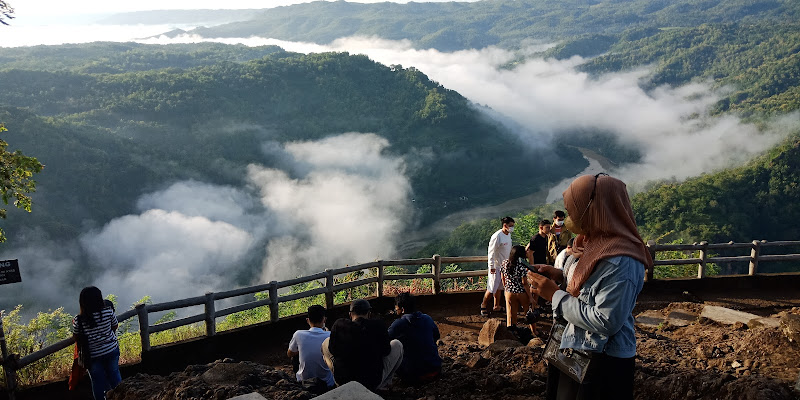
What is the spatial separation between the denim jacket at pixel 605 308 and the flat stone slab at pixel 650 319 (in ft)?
19.7

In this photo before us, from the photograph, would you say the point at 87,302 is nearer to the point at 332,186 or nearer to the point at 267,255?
the point at 267,255

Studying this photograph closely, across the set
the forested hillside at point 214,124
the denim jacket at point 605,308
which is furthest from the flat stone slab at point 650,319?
the forested hillside at point 214,124

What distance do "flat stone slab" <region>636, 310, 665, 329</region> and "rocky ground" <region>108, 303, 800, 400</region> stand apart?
0.71 meters

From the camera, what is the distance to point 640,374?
4.64m

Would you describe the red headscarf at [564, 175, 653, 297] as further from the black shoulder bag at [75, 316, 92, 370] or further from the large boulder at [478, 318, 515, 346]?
the large boulder at [478, 318, 515, 346]

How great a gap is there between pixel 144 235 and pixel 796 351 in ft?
224

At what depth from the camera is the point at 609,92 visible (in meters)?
180

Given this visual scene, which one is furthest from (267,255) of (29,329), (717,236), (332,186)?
(29,329)

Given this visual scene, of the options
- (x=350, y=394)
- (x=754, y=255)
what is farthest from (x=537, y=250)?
(x=754, y=255)

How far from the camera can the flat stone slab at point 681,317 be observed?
787 cm

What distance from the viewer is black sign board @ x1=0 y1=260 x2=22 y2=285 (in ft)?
17.1

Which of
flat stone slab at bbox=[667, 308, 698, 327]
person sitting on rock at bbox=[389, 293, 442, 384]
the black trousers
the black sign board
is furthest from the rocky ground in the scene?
the black trousers

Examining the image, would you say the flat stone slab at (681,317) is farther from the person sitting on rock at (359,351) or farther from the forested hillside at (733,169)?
the forested hillside at (733,169)

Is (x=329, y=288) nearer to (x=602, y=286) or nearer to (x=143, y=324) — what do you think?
(x=143, y=324)
